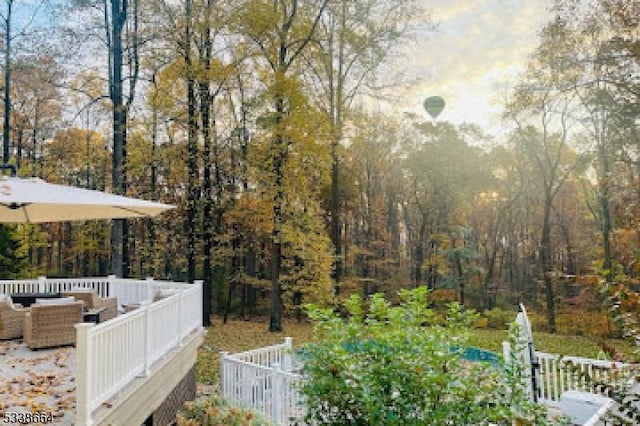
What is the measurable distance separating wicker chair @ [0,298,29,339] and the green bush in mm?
5679

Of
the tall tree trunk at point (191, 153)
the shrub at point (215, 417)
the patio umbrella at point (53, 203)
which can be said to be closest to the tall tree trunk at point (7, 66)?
the tall tree trunk at point (191, 153)

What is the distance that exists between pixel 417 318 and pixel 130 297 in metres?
7.24

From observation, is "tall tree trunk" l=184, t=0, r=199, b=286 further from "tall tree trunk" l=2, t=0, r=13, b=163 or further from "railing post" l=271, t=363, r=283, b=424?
"railing post" l=271, t=363, r=283, b=424

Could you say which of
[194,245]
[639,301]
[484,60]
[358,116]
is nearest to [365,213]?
[358,116]

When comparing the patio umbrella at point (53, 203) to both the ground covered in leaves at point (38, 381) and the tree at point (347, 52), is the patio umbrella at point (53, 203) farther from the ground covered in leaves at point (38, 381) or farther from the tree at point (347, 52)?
the tree at point (347, 52)

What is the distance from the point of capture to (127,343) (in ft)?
15.3

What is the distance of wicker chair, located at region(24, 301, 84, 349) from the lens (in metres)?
6.47

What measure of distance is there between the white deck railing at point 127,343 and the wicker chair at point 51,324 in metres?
1.50

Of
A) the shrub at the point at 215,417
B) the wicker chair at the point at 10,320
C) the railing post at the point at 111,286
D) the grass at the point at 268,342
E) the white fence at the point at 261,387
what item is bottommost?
the grass at the point at 268,342

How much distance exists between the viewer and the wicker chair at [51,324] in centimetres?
647

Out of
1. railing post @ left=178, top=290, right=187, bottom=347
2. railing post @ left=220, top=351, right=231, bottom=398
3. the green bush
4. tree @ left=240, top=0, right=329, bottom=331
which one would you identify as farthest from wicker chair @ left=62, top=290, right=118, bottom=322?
tree @ left=240, top=0, right=329, bottom=331

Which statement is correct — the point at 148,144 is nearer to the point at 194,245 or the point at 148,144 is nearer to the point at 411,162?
the point at 194,245

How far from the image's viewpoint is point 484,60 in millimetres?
19094

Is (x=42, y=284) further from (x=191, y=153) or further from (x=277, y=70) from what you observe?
(x=277, y=70)
